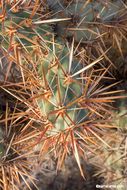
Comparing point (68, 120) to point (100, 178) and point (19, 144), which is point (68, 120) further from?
point (100, 178)

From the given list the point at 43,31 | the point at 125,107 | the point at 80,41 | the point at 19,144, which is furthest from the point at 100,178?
the point at 43,31

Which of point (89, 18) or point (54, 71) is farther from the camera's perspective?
point (89, 18)

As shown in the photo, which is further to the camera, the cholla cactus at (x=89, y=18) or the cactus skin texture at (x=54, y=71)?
the cholla cactus at (x=89, y=18)

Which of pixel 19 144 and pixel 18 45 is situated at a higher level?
pixel 18 45

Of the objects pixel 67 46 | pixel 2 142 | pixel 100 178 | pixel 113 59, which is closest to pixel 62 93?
pixel 67 46

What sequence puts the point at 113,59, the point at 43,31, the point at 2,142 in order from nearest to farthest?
the point at 43,31 → the point at 2,142 → the point at 113,59

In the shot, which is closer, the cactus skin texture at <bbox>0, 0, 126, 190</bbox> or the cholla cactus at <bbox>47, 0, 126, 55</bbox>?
the cactus skin texture at <bbox>0, 0, 126, 190</bbox>

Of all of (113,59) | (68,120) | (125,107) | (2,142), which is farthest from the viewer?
(113,59)

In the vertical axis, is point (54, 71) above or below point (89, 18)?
below

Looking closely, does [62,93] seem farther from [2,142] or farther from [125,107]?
[125,107]

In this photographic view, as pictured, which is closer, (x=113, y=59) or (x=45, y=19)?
(x=45, y=19)

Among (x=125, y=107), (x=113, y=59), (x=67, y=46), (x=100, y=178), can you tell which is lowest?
(x=100, y=178)
